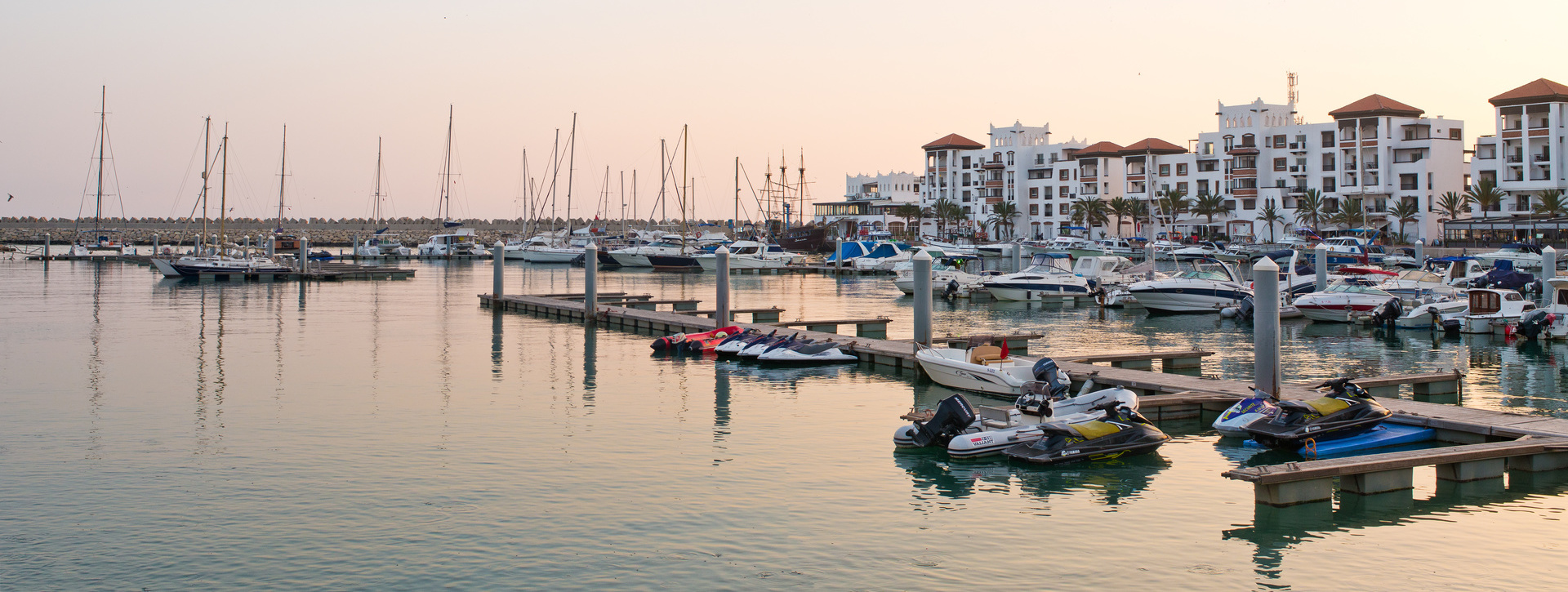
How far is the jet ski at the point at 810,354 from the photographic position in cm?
2759

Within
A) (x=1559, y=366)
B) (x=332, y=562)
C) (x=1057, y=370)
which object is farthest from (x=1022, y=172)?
(x=332, y=562)

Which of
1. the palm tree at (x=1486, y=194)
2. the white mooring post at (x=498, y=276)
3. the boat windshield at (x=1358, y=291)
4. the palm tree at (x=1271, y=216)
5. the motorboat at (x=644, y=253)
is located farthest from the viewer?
the palm tree at (x=1271, y=216)

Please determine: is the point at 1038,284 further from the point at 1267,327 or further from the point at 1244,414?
the point at 1244,414

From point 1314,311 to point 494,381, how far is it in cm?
2766

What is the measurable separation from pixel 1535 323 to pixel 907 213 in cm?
11516

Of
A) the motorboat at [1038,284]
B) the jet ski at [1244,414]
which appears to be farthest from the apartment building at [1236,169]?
the jet ski at [1244,414]

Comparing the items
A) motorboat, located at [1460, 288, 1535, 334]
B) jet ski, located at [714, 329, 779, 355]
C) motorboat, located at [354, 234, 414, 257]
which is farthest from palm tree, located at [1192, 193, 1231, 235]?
jet ski, located at [714, 329, 779, 355]

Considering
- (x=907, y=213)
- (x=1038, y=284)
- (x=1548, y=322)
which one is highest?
(x=907, y=213)

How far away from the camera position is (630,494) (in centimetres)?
1512

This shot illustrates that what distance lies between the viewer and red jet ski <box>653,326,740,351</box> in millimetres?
30172

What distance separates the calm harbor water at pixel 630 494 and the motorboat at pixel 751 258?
54411 mm

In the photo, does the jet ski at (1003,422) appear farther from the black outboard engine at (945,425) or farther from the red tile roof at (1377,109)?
the red tile roof at (1377,109)

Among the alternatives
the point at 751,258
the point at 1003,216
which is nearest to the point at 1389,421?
the point at 751,258

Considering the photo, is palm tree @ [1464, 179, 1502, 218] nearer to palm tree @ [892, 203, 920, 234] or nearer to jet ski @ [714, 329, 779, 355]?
palm tree @ [892, 203, 920, 234]
